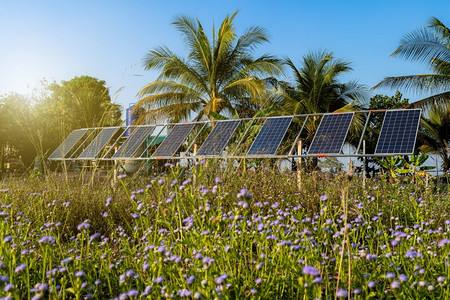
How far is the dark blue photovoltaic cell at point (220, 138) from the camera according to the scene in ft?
33.3

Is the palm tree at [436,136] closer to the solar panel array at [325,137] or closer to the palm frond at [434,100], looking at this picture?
the palm frond at [434,100]

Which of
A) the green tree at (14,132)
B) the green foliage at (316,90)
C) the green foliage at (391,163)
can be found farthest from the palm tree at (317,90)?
the green tree at (14,132)

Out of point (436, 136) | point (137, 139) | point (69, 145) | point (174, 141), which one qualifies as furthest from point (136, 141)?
point (436, 136)

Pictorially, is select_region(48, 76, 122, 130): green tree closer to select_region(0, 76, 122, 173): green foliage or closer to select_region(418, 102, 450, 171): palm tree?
select_region(0, 76, 122, 173): green foliage

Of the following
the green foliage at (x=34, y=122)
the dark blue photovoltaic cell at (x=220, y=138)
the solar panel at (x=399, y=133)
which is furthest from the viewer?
the green foliage at (x=34, y=122)

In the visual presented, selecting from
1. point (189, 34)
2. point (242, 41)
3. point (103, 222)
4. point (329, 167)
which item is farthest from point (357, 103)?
point (103, 222)

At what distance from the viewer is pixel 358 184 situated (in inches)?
253

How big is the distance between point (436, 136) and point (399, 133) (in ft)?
61.2

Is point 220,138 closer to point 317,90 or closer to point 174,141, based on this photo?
point 174,141

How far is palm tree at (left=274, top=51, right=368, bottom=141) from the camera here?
24484 millimetres

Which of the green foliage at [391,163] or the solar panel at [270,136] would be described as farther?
the green foliage at [391,163]

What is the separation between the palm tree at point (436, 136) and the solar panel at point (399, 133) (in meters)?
16.6

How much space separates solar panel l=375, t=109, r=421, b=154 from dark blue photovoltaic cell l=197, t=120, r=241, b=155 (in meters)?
3.66

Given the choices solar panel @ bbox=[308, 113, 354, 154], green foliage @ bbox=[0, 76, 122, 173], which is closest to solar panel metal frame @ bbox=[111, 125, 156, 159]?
solar panel @ bbox=[308, 113, 354, 154]
